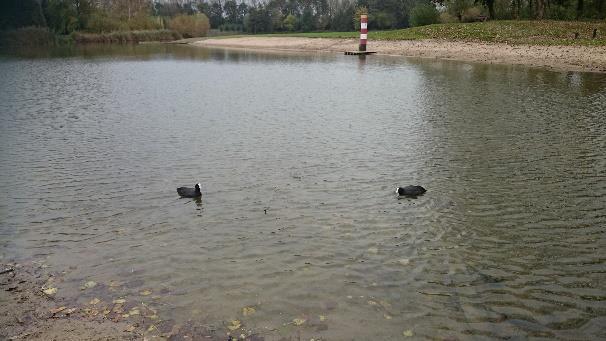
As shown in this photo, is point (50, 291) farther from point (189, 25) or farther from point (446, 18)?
point (189, 25)

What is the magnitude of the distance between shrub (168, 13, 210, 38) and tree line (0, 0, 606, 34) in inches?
97.2

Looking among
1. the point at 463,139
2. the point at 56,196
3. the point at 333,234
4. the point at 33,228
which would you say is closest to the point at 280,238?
the point at 333,234

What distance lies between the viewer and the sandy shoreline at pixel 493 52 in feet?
116

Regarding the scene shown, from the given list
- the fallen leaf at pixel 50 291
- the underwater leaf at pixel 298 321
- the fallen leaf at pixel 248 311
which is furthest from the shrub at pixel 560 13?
the fallen leaf at pixel 50 291

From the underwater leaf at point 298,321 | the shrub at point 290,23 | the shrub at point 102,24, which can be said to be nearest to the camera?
the underwater leaf at point 298,321

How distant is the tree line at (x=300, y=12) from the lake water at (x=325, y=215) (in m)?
48.6

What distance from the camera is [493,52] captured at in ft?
142

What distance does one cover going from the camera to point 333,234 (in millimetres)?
8852

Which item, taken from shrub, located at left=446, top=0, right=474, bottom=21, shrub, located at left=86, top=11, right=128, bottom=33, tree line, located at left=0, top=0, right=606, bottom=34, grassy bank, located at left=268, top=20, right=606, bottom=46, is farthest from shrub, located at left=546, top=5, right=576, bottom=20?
shrub, located at left=86, top=11, right=128, bottom=33

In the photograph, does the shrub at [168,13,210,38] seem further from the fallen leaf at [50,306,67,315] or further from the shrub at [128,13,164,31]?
the fallen leaf at [50,306,67,315]

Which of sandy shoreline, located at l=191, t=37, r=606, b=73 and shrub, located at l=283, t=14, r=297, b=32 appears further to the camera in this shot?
shrub, located at l=283, t=14, r=297, b=32

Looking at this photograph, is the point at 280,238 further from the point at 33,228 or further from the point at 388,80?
the point at 388,80

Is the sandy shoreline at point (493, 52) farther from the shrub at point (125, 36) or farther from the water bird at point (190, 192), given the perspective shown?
the shrub at point (125, 36)

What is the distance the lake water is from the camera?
6.50 meters
